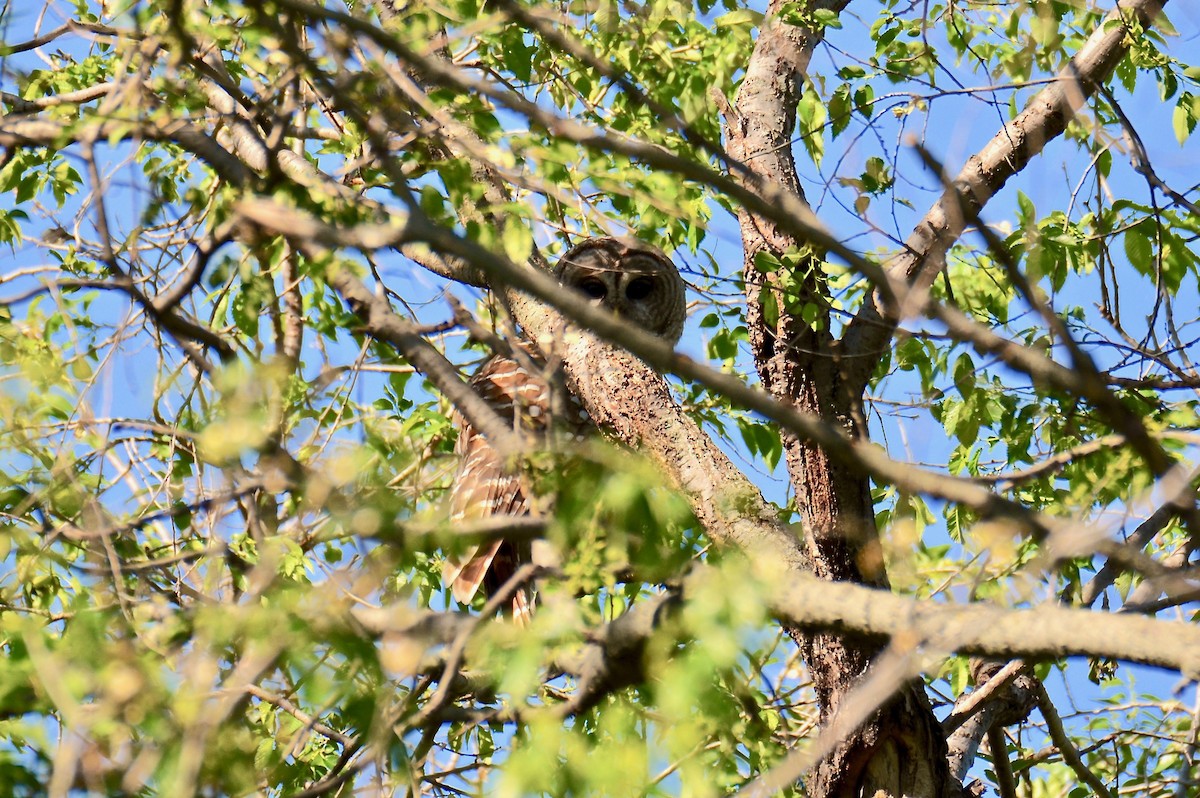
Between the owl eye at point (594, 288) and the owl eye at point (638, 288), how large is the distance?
0.13 m

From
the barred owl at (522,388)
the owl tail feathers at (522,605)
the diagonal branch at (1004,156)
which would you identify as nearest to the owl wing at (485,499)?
the barred owl at (522,388)

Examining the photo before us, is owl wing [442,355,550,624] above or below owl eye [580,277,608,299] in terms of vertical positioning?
below

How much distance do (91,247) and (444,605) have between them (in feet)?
7.04

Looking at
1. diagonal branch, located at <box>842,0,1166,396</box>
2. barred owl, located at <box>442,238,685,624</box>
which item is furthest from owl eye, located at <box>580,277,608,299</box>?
diagonal branch, located at <box>842,0,1166,396</box>

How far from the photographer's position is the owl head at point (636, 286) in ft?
22.0

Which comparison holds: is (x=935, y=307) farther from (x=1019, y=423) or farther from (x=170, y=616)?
(x=1019, y=423)

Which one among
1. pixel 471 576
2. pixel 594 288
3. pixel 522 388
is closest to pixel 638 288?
pixel 594 288

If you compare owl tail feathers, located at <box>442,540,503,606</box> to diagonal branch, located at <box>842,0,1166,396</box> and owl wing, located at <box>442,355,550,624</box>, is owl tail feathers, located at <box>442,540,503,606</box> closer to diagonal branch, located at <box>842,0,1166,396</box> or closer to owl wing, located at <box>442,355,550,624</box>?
owl wing, located at <box>442,355,550,624</box>

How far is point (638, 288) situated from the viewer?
7.06 meters

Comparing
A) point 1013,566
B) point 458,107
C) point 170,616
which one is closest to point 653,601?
point 170,616

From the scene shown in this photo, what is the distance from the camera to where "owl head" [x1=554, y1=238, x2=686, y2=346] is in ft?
22.0

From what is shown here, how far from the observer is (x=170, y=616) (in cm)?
203

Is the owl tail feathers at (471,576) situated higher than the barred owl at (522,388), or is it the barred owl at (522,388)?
the barred owl at (522,388)

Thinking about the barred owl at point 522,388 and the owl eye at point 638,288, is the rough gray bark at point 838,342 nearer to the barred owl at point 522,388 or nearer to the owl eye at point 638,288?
the barred owl at point 522,388
